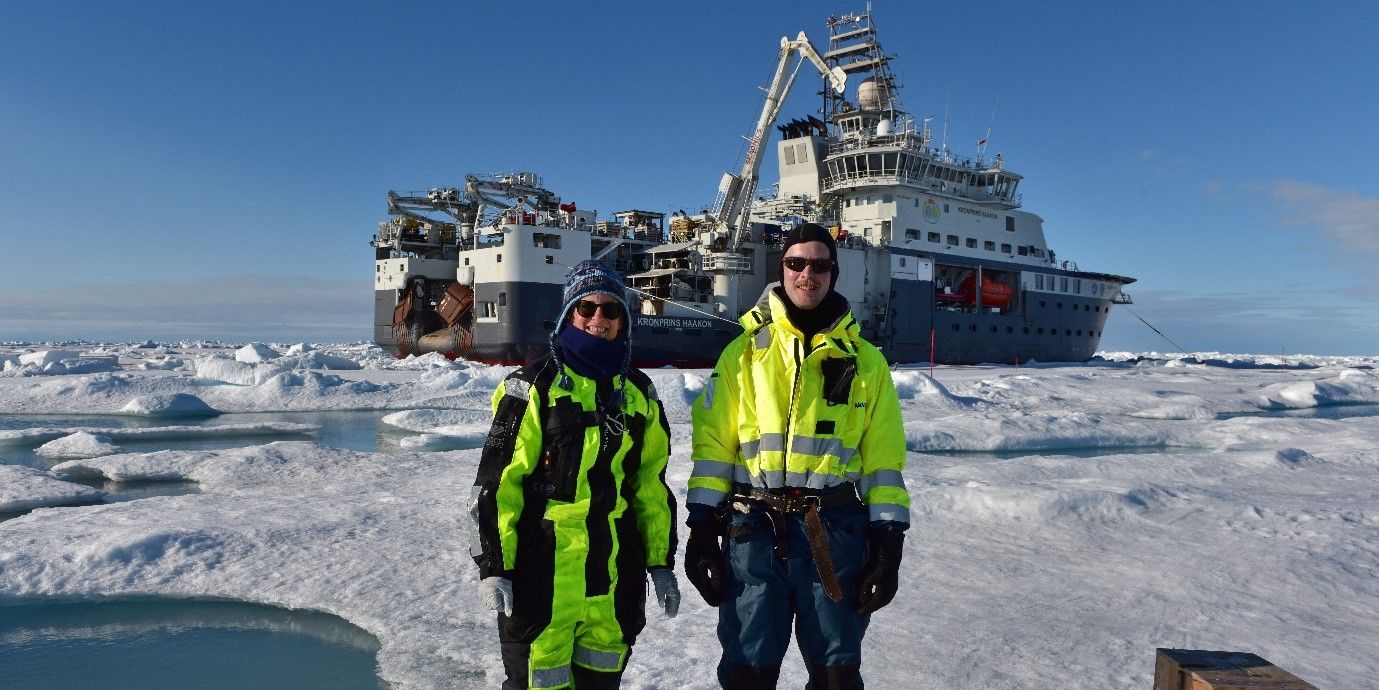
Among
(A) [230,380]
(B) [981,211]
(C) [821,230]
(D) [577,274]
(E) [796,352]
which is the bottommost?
(A) [230,380]

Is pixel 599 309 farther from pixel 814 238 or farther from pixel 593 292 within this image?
pixel 814 238

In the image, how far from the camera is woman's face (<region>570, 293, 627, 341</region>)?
2350 mm

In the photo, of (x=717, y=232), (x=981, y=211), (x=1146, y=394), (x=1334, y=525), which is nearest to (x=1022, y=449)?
(x=1334, y=525)

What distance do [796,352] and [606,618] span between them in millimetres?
968

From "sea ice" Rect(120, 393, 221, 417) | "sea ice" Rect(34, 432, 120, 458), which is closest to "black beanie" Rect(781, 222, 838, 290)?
"sea ice" Rect(34, 432, 120, 458)

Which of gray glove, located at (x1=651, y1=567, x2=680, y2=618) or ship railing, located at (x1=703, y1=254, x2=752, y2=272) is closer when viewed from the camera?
gray glove, located at (x1=651, y1=567, x2=680, y2=618)

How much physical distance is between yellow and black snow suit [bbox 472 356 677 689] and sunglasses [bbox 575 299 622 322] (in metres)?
0.18

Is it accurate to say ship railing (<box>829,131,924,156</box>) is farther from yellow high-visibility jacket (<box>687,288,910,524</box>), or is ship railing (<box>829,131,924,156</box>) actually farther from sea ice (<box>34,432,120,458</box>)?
yellow high-visibility jacket (<box>687,288,910,524</box>)

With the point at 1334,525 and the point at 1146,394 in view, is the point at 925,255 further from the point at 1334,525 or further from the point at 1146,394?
the point at 1334,525

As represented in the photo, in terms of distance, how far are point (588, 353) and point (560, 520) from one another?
48cm

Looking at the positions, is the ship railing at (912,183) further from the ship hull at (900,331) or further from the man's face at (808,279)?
the man's face at (808,279)

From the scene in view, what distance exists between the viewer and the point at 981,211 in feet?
107

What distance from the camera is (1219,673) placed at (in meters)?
1.95

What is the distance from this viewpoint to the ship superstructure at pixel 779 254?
84.6ft
